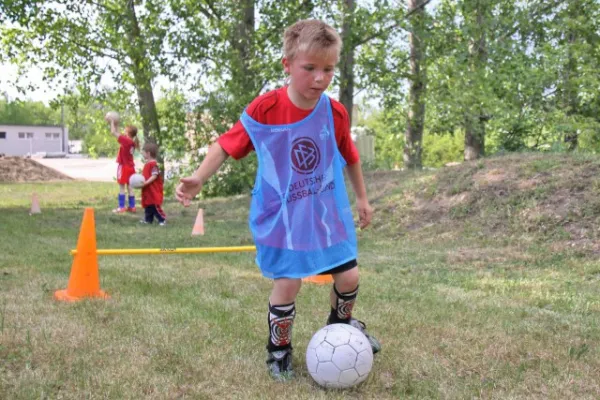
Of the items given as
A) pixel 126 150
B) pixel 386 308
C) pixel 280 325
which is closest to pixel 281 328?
pixel 280 325

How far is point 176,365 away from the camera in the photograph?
3518mm

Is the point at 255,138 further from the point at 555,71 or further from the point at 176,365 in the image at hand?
the point at 555,71

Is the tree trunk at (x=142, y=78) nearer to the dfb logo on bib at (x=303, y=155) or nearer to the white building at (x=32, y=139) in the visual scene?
the dfb logo on bib at (x=303, y=155)

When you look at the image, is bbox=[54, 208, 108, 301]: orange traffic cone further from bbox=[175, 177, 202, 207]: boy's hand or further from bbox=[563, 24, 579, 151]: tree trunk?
bbox=[563, 24, 579, 151]: tree trunk

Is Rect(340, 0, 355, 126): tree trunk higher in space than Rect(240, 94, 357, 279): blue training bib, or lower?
higher

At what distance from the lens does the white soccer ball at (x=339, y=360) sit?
3156mm

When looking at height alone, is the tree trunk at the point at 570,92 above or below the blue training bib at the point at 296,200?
above

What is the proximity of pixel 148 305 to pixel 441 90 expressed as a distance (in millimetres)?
14234

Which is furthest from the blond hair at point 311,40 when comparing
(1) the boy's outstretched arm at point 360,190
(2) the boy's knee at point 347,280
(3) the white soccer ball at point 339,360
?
(3) the white soccer ball at point 339,360

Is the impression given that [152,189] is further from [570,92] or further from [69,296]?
[570,92]

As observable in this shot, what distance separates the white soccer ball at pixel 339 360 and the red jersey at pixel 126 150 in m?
10.3

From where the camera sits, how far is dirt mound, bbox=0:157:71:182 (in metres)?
26.9

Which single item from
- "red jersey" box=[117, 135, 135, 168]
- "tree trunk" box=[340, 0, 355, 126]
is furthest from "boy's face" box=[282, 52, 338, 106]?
"tree trunk" box=[340, 0, 355, 126]

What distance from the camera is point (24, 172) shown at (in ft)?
91.9
